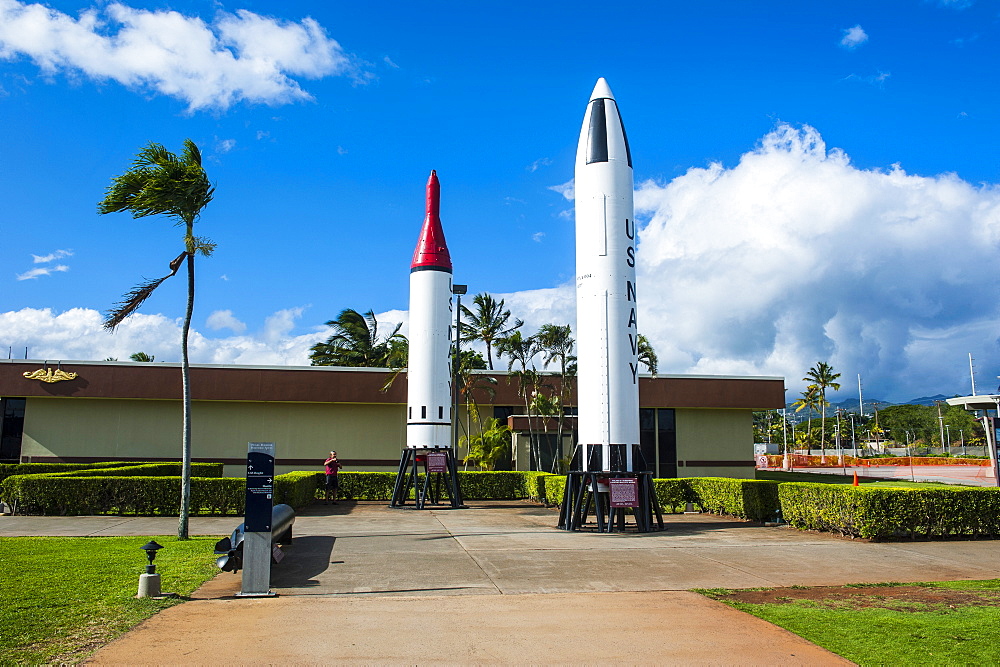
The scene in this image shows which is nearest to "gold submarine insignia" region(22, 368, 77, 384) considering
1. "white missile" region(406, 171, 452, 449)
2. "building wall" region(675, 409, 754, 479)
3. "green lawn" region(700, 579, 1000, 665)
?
"white missile" region(406, 171, 452, 449)

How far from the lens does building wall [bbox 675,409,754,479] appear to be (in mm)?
33812

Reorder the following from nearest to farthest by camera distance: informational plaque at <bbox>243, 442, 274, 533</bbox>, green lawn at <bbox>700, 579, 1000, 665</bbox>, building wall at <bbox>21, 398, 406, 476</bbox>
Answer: green lawn at <bbox>700, 579, 1000, 665</bbox>
informational plaque at <bbox>243, 442, 274, 533</bbox>
building wall at <bbox>21, 398, 406, 476</bbox>

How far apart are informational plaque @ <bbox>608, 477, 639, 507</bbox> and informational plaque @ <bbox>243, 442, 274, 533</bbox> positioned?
346 inches

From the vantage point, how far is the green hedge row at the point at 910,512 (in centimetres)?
1478

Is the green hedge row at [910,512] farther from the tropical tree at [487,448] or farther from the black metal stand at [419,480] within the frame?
the tropical tree at [487,448]

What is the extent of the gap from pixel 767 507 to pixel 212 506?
14.1 meters

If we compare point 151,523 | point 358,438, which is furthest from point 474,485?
point 151,523

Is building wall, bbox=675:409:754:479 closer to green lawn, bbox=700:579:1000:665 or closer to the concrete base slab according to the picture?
green lawn, bbox=700:579:1000:665

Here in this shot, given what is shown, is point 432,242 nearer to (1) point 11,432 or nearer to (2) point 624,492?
(2) point 624,492

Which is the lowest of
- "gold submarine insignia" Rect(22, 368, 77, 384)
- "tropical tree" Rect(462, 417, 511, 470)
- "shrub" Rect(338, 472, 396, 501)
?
"shrub" Rect(338, 472, 396, 501)

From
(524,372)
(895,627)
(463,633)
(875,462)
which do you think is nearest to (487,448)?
(524,372)

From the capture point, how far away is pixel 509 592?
9211 mm

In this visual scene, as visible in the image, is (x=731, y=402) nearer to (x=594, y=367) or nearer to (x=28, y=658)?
(x=594, y=367)

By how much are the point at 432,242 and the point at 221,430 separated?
532 inches
